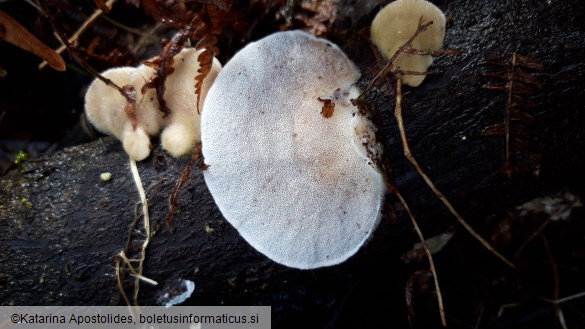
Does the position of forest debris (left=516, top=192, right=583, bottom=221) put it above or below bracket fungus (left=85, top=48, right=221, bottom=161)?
below

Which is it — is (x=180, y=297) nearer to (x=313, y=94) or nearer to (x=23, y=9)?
(x=313, y=94)

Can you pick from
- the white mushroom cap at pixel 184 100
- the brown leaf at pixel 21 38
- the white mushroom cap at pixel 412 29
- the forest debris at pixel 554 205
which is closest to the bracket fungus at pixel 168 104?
the white mushroom cap at pixel 184 100

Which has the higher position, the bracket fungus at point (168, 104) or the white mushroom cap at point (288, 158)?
the bracket fungus at point (168, 104)

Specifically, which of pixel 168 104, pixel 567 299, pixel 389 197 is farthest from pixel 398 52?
pixel 567 299

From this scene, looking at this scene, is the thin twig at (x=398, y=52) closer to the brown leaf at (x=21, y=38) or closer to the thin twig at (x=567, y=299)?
the brown leaf at (x=21, y=38)

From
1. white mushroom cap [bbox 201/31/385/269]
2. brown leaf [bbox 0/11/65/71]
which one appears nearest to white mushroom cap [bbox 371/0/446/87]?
white mushroom cap [bbox 201/31/385/269]

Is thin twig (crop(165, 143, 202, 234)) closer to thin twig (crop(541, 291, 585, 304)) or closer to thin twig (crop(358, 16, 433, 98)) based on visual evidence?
thin twig (crop(358, 16, 433, 98))
